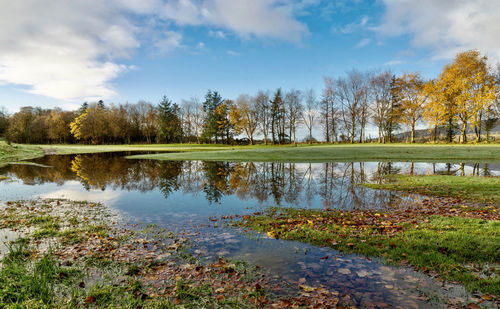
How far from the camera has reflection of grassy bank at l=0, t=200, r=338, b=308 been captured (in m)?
3.43

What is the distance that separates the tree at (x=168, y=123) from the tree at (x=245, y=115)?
2392 centimetres

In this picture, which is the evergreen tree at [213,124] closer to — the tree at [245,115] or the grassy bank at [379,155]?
the tree at [245,115]

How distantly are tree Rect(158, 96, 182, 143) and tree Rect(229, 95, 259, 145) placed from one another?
23915 mm

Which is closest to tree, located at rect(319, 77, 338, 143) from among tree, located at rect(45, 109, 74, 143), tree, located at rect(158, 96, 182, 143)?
tree, located at rect(158, 96, 182, 143)

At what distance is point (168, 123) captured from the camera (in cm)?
7938

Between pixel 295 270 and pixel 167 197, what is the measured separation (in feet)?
26.2

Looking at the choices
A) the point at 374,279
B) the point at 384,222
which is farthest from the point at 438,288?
the point at 384,222

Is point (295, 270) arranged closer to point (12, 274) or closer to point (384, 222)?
point (384, 222)

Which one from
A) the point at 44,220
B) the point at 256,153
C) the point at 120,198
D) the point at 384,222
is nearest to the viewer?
the point at 384,222

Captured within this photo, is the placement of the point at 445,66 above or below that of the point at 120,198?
above

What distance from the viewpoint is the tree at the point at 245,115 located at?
214 feet

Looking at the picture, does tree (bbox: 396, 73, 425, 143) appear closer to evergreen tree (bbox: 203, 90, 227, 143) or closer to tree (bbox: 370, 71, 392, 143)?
tree (bbox: 370, 71, 392, 143)

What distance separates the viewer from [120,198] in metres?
10.7

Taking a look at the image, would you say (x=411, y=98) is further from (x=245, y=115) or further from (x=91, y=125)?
(x=91, y=125)
